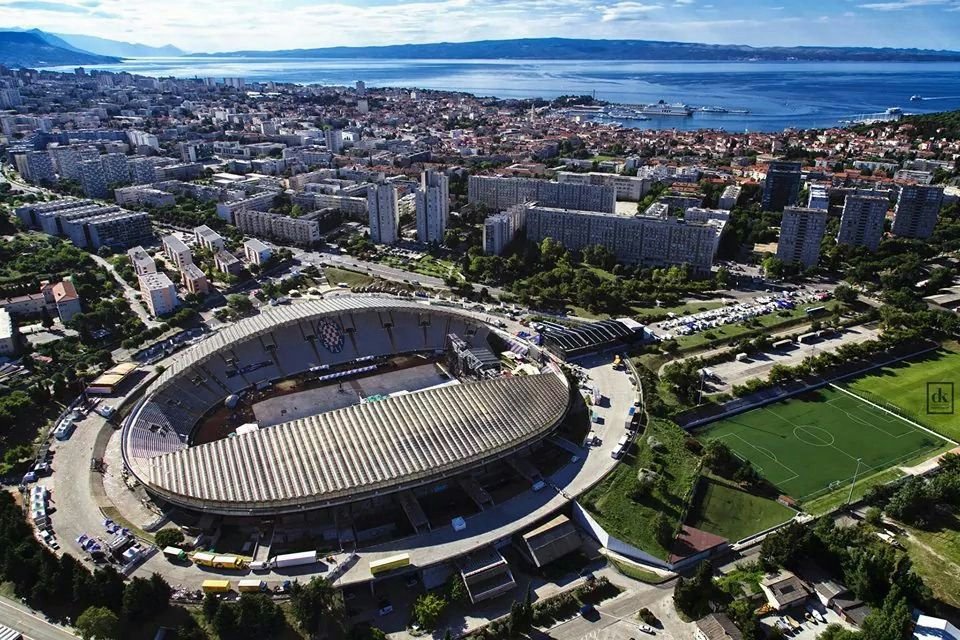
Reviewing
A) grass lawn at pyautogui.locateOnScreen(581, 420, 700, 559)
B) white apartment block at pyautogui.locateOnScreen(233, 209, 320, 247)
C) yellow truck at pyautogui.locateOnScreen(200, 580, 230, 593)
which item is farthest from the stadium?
white apartment block at pyautogui.locateOnScreen(233, 209, 320, 247)

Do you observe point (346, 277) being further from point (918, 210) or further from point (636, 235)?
point (918, 210)

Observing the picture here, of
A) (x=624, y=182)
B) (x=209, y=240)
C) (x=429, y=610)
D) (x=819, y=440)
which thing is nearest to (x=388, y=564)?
(x=429, y=610)

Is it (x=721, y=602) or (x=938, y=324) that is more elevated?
(x=938, y=324)

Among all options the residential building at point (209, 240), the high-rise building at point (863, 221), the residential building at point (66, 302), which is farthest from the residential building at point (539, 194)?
the residential building at point (66, 302)

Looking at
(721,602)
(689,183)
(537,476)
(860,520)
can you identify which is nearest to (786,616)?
(721,602)

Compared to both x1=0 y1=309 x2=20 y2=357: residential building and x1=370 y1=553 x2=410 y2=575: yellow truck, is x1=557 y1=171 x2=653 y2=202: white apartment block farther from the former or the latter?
x1=370 y1=553 x2=410 y2=575: yellow truck

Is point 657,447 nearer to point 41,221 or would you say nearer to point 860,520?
point 860,520
